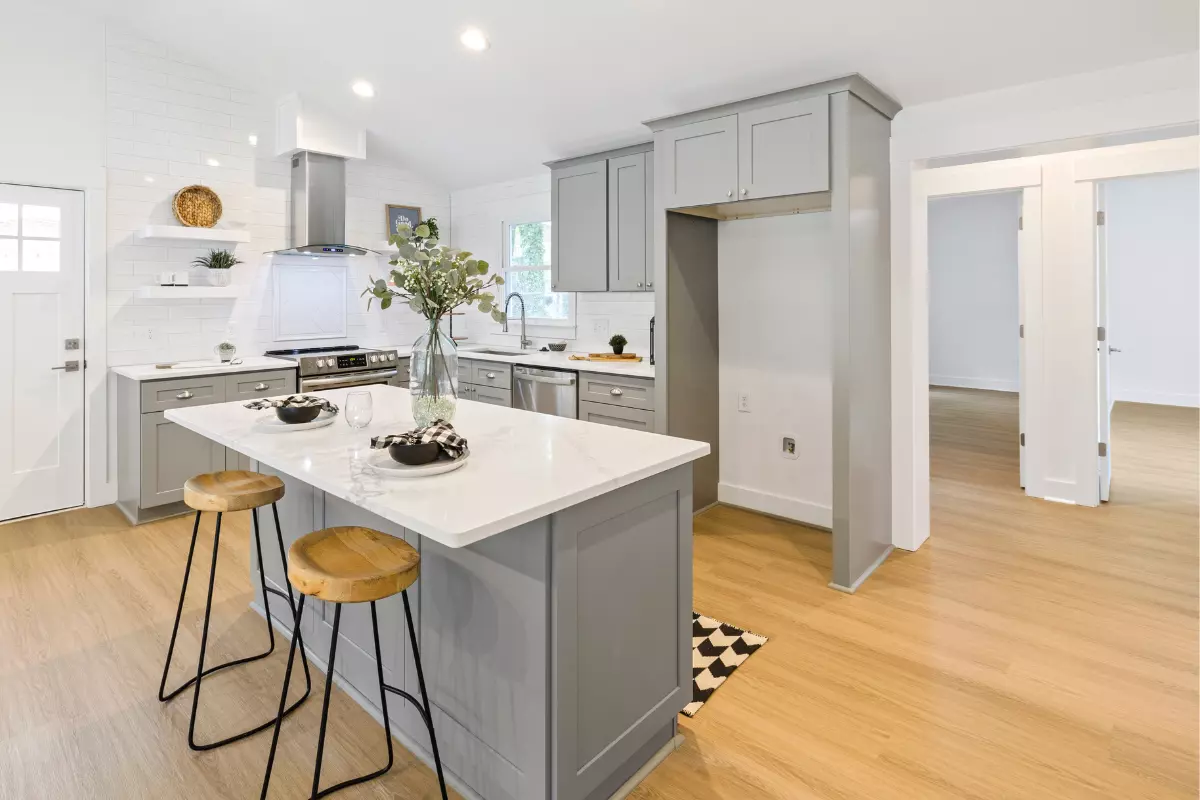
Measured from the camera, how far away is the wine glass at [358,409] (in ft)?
7.49

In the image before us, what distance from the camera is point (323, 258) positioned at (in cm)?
559

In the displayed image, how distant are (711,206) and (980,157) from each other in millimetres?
1319

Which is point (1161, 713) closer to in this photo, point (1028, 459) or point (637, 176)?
point (1028, 459)

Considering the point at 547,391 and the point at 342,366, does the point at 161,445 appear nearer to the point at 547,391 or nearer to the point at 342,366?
the point at 342,366

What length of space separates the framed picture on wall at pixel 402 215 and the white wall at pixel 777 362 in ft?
9.97

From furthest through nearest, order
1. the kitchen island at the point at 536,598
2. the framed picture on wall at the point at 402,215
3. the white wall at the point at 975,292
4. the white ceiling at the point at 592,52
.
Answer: the white wall at the point at 975,292
the framed picture on wall at the point at 402,215
the white ceiling at the point at 592,52
the kitchen island at the point at 536,598

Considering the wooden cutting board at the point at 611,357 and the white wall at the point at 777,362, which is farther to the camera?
the wooden cutting board at the point at 611,357

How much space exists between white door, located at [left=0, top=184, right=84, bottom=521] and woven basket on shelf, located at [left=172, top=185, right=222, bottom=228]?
0.55 meters

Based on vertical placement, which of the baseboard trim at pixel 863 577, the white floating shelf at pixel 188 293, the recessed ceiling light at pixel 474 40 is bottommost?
the baseboard trim at pixel 863 577

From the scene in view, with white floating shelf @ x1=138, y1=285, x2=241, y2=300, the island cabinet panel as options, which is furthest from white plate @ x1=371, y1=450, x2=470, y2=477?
white floating shelf @ x1=138, y1=285, x2=241, y2=300

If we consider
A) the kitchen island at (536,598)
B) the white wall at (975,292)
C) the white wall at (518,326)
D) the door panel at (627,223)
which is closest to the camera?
the kitchen island at (536,598)

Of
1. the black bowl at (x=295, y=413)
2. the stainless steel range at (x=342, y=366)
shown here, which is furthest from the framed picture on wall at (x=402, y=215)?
the black bowl at (x=295, y=413)

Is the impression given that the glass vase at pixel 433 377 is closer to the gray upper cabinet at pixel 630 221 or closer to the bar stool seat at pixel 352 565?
the bar stool seat at pixel 352 565

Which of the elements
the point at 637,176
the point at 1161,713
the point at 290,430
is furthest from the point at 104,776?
the point at 637,176
